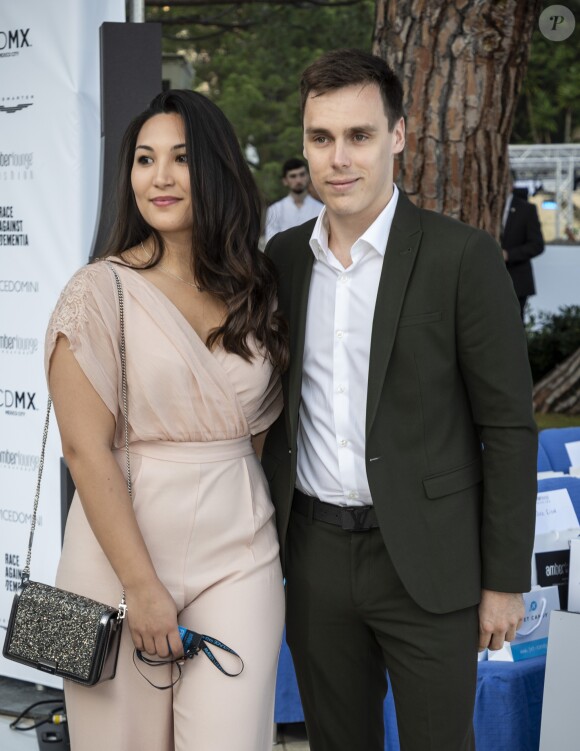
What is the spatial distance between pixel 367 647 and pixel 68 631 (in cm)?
→ 74

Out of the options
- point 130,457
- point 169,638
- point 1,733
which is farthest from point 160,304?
point 1,733

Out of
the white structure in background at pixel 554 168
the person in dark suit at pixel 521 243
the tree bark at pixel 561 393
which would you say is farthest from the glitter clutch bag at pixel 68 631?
the white structure in background at pixel 554 168

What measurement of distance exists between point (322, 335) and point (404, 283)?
24cm

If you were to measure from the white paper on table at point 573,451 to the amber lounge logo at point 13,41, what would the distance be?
8.73 ft

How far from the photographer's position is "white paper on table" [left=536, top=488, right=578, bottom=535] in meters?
3.41

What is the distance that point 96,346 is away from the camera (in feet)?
7.06

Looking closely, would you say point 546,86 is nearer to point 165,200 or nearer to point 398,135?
point 398,135

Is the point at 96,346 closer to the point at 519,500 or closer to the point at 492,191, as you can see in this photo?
the point at 519,500

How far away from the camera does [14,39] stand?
3672mm

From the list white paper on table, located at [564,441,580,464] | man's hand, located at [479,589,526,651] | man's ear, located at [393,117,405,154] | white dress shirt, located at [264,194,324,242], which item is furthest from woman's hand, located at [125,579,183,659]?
white dress shirt, located at [264,194,324,242]

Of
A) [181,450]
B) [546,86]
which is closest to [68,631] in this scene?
[181,450]

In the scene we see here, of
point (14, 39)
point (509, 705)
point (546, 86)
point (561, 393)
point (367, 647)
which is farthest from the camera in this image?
point (546, 86)

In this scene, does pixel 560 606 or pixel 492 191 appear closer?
pixel 560 606

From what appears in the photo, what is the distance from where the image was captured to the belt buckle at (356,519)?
2350 mm
